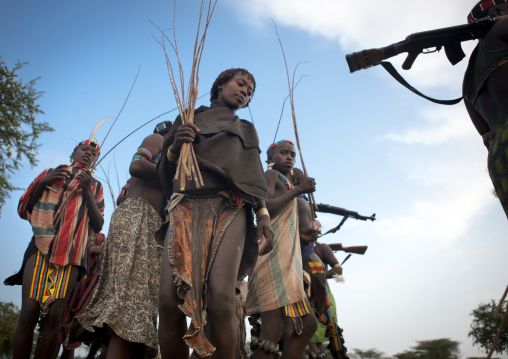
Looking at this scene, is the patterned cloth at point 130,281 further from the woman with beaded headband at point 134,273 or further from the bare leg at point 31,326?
the bare leg at point 31,326

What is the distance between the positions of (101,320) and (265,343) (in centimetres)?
145

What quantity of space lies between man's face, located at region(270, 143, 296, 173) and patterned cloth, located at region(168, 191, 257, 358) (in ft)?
7.07

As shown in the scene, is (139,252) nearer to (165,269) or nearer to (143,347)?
(143,347)

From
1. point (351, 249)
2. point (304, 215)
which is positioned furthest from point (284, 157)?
point (351, 249)

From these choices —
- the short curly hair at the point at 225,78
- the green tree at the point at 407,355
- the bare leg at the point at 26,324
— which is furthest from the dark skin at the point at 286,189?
the green tree at the point at 407,355

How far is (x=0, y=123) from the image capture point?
9.82 m

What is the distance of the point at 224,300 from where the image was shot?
7.36 ft

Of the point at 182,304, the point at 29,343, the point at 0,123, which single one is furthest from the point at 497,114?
the point at 0,123

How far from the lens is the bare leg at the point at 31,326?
334 centimetres

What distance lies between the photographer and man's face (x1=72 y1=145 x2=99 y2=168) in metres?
4.47

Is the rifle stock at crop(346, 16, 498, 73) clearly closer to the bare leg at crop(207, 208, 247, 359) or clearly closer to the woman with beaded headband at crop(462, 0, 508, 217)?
the woman with beaded headband at crop(462, 0, 508, 217)

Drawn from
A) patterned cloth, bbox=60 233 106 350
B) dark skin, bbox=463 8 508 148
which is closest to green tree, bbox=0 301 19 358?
patterned cloth, bbox=60 233 106 350

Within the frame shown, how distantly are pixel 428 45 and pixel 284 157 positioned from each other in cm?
224

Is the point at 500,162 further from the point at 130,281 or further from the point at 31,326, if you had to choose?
the point at 31,326
